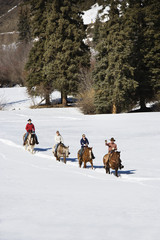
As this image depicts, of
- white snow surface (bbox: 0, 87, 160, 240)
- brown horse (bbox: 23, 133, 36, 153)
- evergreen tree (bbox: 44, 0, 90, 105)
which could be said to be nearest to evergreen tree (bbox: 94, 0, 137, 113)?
evergreen tree (bbox: 44, 0, 90, 105)

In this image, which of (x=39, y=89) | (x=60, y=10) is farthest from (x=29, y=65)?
(x=60, y=10)

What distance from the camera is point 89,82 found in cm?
4459

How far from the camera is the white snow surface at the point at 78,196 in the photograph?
675 cm

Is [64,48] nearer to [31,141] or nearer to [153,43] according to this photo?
[153,43]

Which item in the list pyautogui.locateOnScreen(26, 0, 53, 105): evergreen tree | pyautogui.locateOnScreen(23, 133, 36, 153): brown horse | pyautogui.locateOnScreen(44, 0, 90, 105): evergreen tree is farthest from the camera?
pyautogui.locateOnScreen(26, 0, 53, 105): evergreen tree

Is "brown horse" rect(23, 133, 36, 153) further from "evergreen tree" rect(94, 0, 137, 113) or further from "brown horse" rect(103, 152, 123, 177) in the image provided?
"evergreen tree" rect(94, 0, 137, 113)

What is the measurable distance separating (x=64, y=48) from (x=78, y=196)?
3849 centimetres

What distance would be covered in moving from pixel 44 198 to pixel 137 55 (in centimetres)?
3530

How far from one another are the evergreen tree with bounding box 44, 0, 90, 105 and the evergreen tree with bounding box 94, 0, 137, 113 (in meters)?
5.37

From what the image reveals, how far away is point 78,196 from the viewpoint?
9.89m

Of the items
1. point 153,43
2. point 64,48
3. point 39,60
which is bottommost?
point 39,60

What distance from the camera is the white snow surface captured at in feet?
22.2

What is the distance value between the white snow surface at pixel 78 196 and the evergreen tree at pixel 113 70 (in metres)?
14.7

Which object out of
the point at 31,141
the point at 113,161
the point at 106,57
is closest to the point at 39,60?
the point at 106,57
